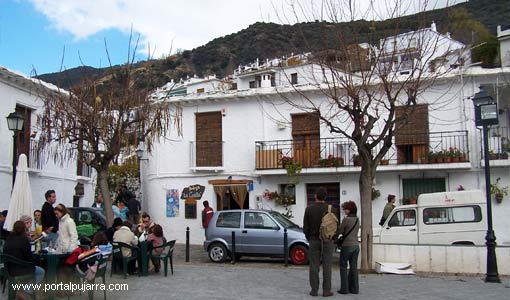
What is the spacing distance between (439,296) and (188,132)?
14042 mm

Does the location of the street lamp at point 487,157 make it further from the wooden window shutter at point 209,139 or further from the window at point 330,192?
the wooden window shutter at point 209,139

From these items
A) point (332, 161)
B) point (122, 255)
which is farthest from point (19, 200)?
point (332, 161)

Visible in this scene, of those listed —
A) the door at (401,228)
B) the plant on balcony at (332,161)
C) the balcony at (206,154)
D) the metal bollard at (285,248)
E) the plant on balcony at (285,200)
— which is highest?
the balcony at (206,154)

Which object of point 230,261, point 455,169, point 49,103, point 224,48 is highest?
point 224,48

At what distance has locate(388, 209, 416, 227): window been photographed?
46.6ft

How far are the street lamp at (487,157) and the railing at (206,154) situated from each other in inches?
442

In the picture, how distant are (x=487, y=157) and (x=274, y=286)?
555cm

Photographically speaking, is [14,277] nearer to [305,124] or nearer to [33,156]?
[33,156]

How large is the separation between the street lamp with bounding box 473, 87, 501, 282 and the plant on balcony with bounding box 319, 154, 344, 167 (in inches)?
291

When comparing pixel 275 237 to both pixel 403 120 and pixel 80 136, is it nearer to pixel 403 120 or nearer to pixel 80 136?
pixel 403 120

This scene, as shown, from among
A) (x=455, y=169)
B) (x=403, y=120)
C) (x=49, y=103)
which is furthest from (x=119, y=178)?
(x=403, y=120)

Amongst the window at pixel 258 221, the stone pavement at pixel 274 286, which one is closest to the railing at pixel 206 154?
the window at pixel 258 221

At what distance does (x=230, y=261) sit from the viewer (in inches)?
594

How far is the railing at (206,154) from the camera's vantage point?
2083cm
